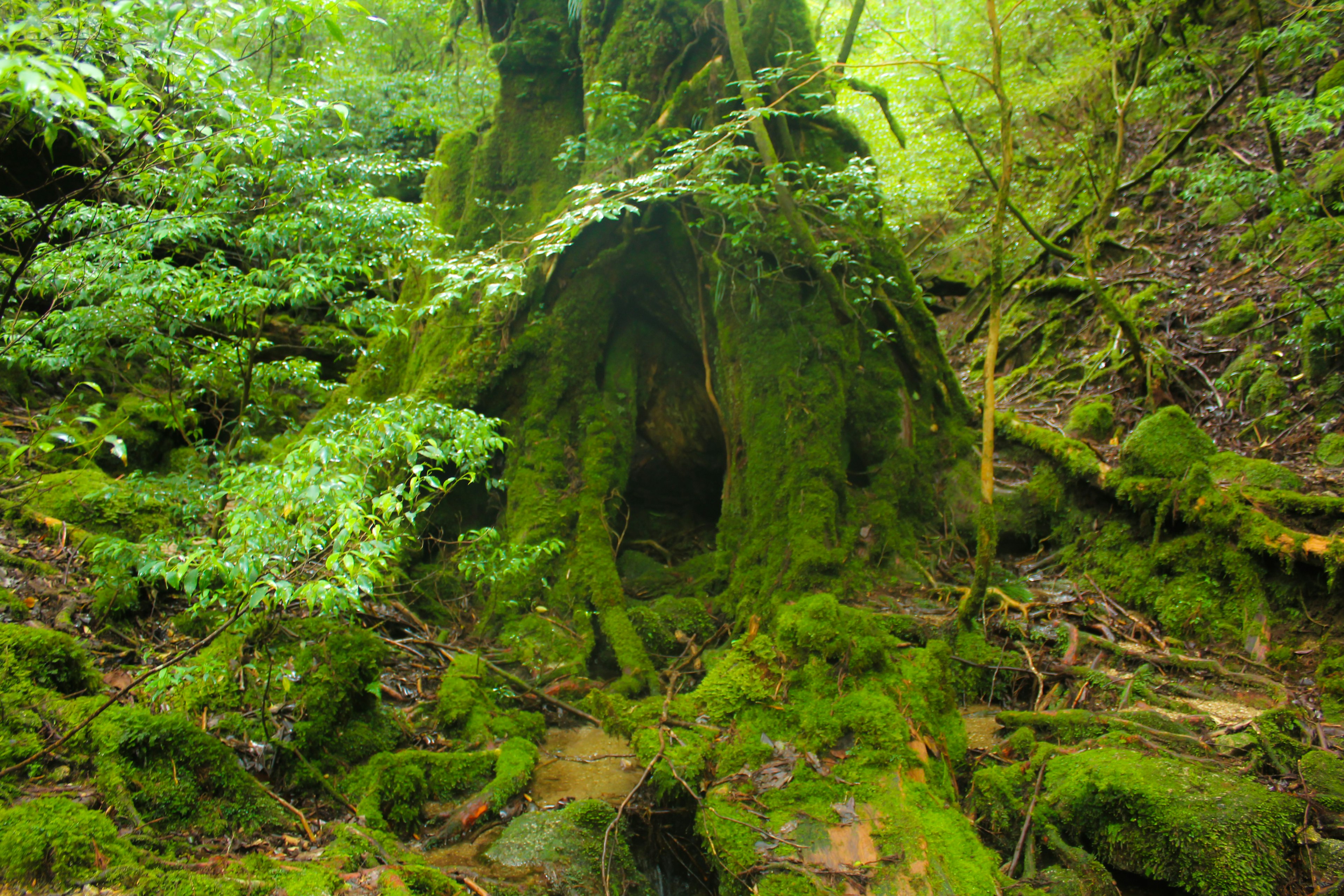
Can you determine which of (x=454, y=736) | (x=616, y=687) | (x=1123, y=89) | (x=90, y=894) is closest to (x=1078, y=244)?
(x=1123, y=89)

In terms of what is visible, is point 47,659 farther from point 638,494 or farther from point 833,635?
point 638,494

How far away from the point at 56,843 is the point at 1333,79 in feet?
41.8

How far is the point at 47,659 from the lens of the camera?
10.5 feet

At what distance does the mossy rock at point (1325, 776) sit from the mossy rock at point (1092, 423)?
4368 millimetres

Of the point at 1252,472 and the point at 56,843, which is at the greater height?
the point at 56,843

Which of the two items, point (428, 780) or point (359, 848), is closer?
point (359, 848)

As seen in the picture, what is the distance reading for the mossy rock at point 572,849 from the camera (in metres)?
3.28

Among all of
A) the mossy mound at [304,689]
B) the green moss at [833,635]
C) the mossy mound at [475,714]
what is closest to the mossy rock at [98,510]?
the mossy mound at [304,689]

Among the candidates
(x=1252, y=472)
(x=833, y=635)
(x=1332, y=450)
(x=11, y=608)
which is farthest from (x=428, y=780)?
(x=1332, y=450)

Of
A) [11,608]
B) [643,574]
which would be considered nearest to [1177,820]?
[643,574]

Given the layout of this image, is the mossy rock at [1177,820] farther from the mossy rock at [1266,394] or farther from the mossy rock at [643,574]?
the mossy rock at [1266,394]

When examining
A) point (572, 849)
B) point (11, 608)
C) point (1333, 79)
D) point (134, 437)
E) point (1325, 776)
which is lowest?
point (1325, 776)

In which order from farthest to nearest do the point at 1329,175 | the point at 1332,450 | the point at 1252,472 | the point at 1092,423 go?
the point at 1329,175
the point at 1092,423
the point at 1332,450
the point at 1252,472

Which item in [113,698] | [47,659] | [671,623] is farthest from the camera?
[671,623]
